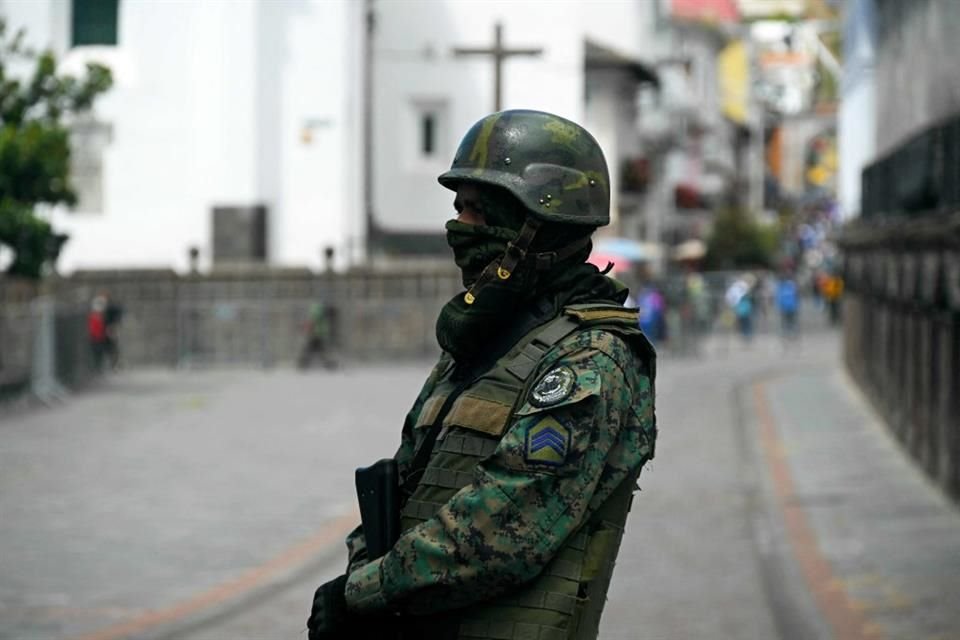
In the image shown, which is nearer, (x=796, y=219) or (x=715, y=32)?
(x=715, y=32)

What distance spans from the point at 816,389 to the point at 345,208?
15.7m

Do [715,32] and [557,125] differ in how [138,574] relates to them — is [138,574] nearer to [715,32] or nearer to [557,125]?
[557,125]

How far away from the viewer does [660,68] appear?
65.1 metres

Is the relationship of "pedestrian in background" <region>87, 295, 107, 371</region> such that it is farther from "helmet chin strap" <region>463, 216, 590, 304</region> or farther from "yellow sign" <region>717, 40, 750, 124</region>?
"yellow sign" <region>717, 40, 750, 124</region>

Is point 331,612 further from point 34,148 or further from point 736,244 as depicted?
point 736,244

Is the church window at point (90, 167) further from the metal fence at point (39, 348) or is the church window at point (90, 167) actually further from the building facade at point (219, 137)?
the metal fence at point (39, 348)

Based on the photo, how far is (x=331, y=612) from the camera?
3959 millimetres

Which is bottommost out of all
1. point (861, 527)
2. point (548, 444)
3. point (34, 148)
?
point (861, 527)

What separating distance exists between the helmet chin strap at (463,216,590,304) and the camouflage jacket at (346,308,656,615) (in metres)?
0.21

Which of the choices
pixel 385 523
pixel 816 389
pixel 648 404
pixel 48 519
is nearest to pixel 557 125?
pixel 648 404

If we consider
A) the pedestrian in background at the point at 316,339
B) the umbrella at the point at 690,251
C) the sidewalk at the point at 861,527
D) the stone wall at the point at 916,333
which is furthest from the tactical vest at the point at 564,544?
the umbrella at the point at 690,251

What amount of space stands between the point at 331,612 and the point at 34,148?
2095 cm

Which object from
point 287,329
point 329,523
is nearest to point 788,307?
point 287,329

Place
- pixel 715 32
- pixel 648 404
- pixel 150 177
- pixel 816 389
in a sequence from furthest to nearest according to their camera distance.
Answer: pixel 715 32 < pixel 150 177 < pixel 816 389 < pixel 648 404
